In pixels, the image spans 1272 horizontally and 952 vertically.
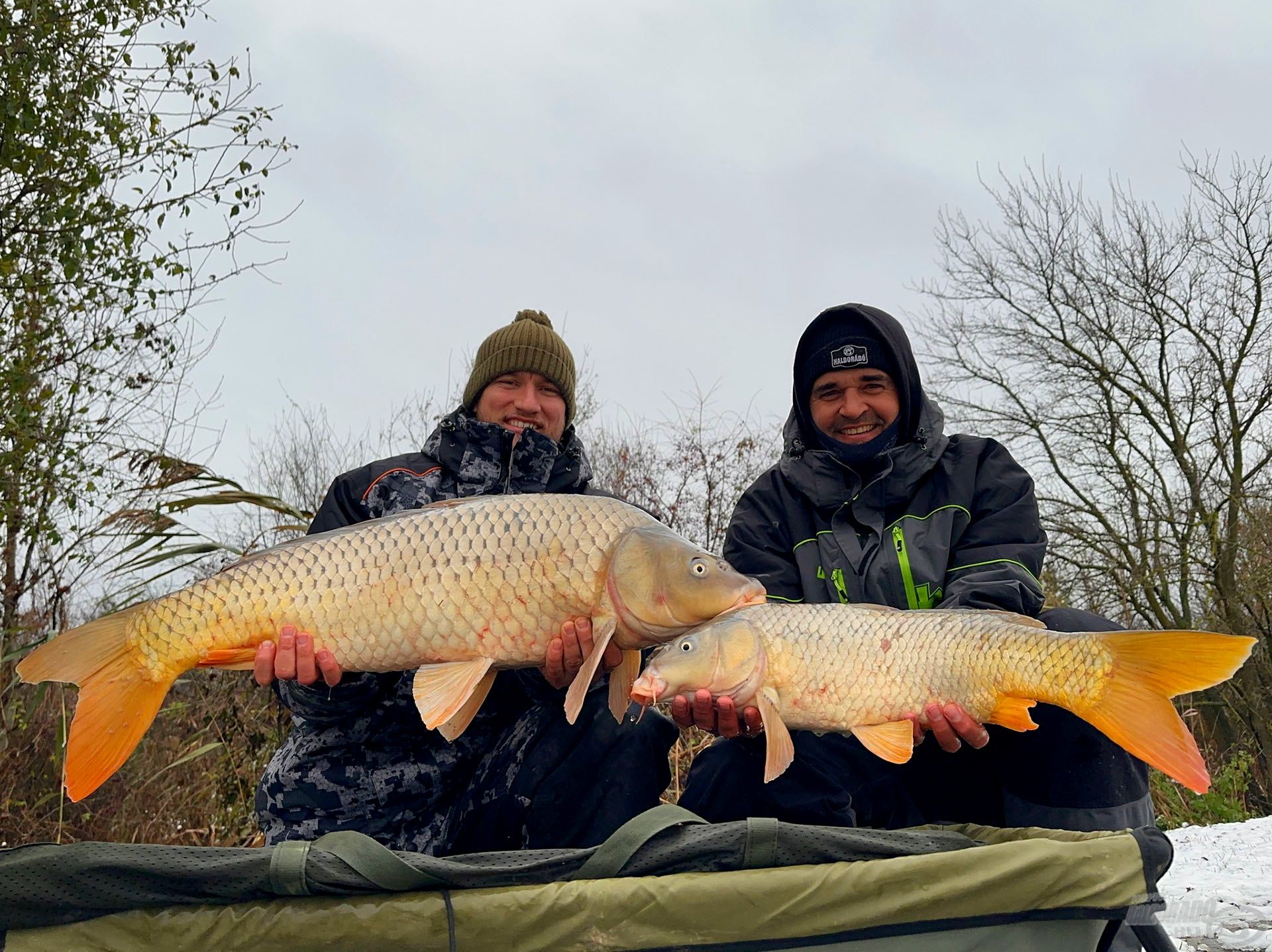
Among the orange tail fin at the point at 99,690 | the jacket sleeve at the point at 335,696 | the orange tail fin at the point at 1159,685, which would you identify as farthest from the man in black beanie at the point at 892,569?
the orange tail fin at the point at 99,690

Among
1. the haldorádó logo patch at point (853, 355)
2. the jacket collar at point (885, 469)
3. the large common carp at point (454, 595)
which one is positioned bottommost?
the large common carp at point (454, 595)

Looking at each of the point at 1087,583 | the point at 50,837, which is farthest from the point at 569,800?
the point at 1087,583

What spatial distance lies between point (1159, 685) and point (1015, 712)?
0.20m

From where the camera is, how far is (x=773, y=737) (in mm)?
1572

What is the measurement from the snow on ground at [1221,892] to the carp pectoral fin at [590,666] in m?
1.18

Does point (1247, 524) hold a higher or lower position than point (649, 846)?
higher

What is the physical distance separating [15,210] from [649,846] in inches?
157

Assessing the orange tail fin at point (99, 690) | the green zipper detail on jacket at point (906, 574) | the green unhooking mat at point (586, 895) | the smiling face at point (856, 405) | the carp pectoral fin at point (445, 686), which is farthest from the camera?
the smiling face at point (856, 405)

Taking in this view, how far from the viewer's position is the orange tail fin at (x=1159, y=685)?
1401 millimetres

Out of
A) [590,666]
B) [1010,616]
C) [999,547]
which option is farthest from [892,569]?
[590,666]

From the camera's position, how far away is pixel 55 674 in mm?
1427

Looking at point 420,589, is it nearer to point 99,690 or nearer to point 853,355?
point 99,690

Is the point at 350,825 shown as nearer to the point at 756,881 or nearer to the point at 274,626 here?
the point at 274,626

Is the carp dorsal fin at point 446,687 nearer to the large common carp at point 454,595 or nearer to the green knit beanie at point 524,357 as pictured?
the large common carp at point 454,595
